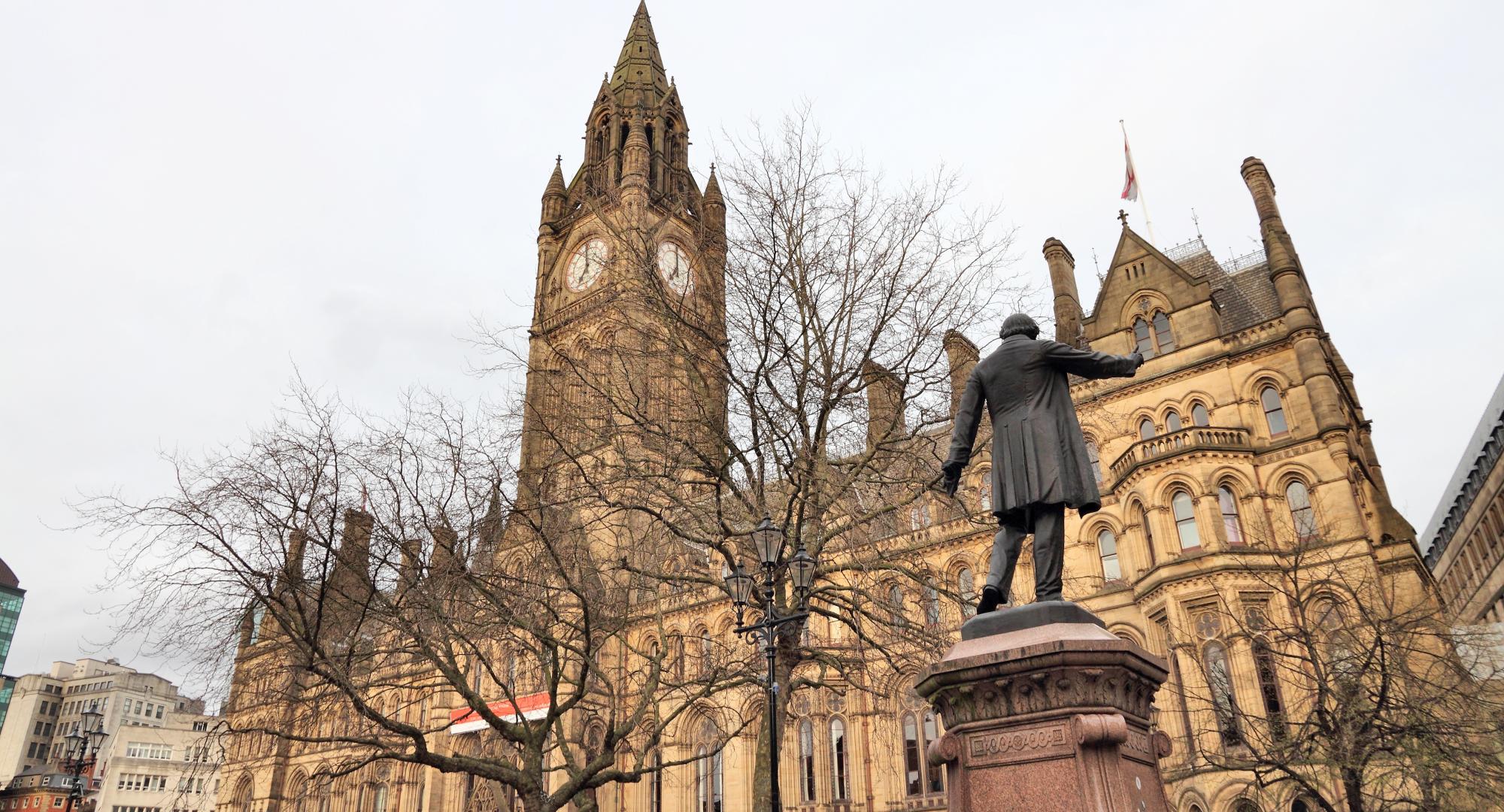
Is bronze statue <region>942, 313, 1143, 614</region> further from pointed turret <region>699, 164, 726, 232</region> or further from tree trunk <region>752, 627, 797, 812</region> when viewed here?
pointed turret <region>699, 164, 726, 232</region>

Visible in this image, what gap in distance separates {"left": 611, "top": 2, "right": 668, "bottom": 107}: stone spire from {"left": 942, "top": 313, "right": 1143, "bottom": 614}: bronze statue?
1784 inches

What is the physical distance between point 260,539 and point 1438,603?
84.9 ft

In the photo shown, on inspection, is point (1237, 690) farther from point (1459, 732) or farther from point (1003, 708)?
point (1003, 708)

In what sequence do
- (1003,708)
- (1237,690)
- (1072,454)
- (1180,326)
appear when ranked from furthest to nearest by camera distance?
(1180,326) < (1237,690) < (1072,454) < (1003,708)

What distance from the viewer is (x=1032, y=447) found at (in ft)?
23.1

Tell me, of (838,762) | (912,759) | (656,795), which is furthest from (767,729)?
(656,795)

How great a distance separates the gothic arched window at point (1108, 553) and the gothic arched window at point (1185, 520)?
8.24 ft

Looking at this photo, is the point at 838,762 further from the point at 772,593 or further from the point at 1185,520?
the point at 772,593

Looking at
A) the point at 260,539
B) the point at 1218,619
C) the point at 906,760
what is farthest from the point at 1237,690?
the point at 260,539

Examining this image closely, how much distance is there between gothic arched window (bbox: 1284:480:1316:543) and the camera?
2484 cm

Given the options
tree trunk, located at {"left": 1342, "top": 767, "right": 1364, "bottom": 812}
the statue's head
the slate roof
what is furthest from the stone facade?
the statue's head

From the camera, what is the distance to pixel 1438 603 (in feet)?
78.2

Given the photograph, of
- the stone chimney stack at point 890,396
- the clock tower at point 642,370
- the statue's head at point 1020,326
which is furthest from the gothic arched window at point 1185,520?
the statue's head at point 1020,326

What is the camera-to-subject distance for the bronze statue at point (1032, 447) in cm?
688
